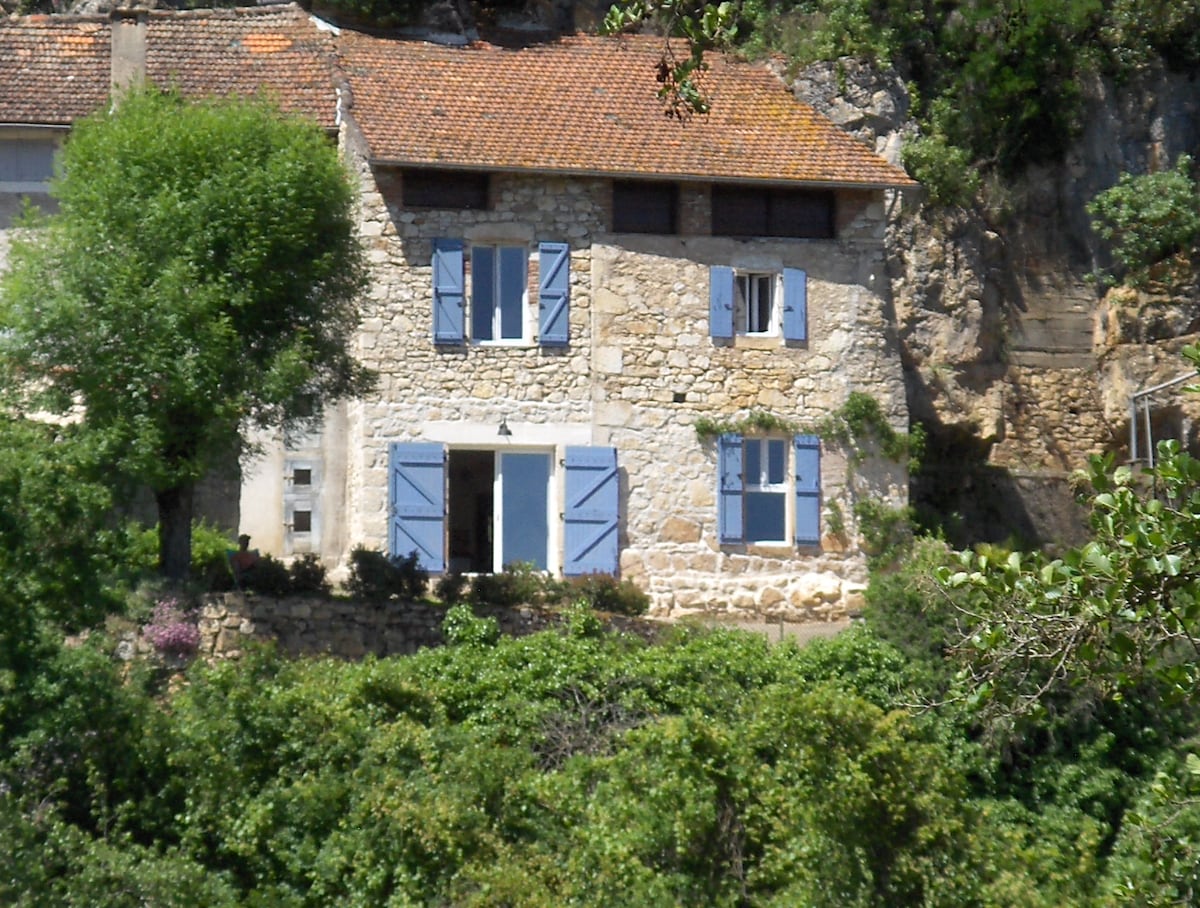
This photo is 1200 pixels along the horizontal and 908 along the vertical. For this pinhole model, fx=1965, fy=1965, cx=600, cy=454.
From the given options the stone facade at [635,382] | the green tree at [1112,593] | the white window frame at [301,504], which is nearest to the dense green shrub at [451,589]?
the stone facade at [635,382]

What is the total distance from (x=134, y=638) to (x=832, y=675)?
6478 millimetres

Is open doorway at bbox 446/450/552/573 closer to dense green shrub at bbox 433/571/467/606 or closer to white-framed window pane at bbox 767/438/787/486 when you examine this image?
dense green shrub at bbox 433/571/467/606

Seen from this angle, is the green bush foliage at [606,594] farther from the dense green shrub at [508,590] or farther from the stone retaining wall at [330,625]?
the stone retaining wall at [330,625]

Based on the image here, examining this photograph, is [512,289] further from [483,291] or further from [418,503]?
[418,503]

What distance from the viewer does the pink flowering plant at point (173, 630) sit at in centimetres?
1827

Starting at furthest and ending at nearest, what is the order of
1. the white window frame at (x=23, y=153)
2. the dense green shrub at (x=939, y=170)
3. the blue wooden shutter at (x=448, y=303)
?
1. the dense green shrub at (x=939, y=170)
2. the white window frame at (x=23, y=153)
3. the blue wooden shutter at (x=448, y=303)

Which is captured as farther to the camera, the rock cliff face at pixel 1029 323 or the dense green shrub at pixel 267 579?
the rock cliff face at pixel 1029 323

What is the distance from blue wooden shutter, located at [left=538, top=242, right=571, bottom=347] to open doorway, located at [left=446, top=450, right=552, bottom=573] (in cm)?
133

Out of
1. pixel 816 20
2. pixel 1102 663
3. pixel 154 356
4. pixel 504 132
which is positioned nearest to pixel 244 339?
pixel 154 356

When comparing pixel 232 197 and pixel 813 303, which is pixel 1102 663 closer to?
pixel 232 197

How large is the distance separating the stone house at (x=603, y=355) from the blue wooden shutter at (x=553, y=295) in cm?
3

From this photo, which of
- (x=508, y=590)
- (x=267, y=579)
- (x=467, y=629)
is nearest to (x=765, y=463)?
(x=508, y=590)

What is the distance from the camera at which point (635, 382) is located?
21922 millimetres

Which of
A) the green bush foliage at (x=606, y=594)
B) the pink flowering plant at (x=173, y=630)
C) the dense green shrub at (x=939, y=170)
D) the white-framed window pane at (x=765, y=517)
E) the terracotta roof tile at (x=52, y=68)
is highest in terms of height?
the terracotta roof tile at (x=52, y=68)
